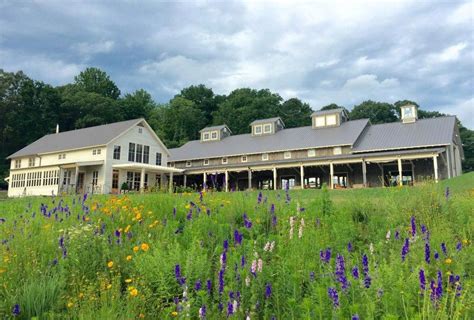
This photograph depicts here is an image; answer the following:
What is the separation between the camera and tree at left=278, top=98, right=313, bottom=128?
191 feet

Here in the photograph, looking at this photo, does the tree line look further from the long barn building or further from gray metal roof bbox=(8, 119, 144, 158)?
the long barn building

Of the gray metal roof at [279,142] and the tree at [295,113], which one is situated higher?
the tree at [295,113]

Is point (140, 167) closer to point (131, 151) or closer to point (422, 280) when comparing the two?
point (131, 151)

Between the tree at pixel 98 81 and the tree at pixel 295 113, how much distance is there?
30.5 metres

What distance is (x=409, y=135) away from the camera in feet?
99.4

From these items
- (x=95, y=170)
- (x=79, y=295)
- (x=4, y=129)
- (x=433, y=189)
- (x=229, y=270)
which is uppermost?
(x=4, y=129)

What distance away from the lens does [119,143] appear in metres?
31.4

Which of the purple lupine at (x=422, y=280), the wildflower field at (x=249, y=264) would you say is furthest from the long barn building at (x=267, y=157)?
the purple lupine at (x=422, y=280)

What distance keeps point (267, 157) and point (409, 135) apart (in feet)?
40.2

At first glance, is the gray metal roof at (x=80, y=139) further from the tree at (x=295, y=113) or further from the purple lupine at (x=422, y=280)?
the tree at (x=295, y=113)

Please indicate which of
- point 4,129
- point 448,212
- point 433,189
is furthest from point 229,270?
point 4,129

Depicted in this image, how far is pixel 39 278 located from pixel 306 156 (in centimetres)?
3033

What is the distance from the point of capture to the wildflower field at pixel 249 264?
3.21 meters

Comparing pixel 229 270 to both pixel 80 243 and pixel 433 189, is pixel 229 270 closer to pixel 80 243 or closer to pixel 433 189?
pixel 80 243
